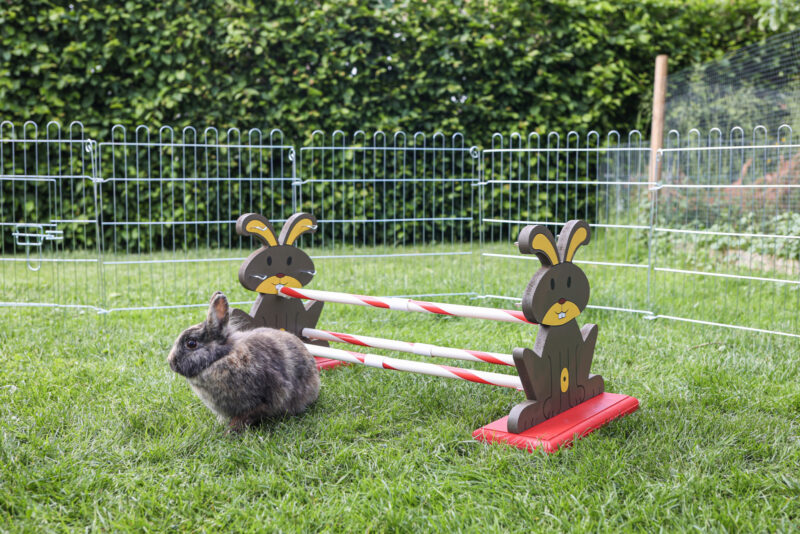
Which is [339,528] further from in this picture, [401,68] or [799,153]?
[401,68]

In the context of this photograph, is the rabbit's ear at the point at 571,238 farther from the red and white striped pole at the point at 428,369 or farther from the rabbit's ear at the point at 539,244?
the red and white striped pole at the point at 428,369

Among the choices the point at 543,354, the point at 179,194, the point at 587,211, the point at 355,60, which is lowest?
the point at 543,354

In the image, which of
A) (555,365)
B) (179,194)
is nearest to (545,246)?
(555,365)

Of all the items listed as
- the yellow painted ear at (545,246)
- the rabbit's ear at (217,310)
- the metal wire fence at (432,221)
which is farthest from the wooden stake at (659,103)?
the rabbit's ear at (217,310)

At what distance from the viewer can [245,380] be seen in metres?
2.77

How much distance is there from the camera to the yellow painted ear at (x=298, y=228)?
3805 mm

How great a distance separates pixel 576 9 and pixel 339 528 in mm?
7222

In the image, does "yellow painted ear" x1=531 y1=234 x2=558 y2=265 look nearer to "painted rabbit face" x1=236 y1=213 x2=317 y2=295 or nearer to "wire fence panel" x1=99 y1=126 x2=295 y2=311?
"painted rabbit face" x1=236 y1=213 x2=317 y2=295

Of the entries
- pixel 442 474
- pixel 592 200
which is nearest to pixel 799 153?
pixel 592 200

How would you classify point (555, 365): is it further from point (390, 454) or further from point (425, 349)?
point (390, 454)

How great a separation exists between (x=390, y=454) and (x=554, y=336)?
33.8 inches

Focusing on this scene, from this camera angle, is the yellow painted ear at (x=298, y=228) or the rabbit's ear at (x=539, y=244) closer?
the rabbit's ear at (x=539, y=244)

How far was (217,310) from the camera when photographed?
110 inches

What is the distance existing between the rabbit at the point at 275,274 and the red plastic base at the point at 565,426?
1404 mm
